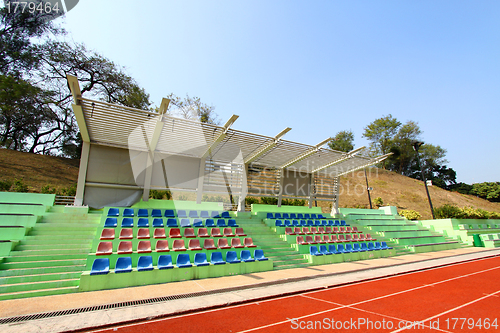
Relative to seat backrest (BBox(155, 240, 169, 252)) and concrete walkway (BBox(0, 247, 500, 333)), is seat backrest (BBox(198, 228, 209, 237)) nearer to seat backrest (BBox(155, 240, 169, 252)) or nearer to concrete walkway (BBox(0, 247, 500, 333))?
seat backrest (BBox(155, 240, 169, 252))

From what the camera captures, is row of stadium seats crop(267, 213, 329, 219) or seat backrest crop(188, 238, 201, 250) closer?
seat backrest crop(188, 238, 201, 250)

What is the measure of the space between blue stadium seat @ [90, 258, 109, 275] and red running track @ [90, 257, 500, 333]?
301 centimetres

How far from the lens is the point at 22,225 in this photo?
31.0ft

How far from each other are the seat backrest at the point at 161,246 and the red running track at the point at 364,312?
3976mm

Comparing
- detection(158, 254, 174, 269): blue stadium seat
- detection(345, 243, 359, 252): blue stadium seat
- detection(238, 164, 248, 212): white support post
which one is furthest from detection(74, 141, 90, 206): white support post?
detection(345, 243, 359, 252): blue stadium seat

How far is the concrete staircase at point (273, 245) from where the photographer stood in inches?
443

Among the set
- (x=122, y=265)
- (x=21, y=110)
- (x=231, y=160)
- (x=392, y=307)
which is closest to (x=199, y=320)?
(x=122, y=265)

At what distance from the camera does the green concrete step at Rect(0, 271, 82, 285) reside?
21.7 feet

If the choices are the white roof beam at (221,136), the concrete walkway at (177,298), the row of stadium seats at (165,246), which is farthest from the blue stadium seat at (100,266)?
the white roof beam at (221,136)

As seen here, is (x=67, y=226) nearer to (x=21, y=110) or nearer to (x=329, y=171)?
(x=329, y=171)

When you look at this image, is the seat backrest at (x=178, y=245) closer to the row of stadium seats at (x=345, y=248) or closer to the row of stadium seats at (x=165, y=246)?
the row of stadium seats at (x=165, y=246)

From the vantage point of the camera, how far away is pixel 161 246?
30.2ft

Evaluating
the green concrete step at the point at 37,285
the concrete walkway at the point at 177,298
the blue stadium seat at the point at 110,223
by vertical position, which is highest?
the blue stadium seat at the point at 110,223

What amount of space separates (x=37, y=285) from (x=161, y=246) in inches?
139
